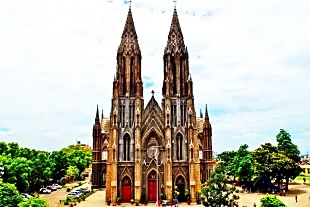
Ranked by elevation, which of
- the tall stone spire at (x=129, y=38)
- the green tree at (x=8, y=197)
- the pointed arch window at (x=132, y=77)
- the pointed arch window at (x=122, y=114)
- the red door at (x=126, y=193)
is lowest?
the red door at (x=126, y=193)

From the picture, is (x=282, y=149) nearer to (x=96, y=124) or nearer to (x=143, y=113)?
(x=143, y=113)

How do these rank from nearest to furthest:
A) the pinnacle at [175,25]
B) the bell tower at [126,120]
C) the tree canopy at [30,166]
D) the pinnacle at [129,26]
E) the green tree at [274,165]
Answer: the bell tower at [126,120]
the tree canopy at [30,166]
the green tree at [274,165]
the pinnacle at [129,26]
the pinnacle at [175,25]

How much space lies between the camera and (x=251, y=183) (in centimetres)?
6228

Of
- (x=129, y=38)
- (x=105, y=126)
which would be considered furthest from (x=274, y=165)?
(x=105, y=126)

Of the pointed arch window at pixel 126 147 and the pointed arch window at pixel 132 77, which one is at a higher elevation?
the pointed arch window at pixel 132 77

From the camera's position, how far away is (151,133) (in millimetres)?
50375

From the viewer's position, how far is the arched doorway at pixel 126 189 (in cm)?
4903

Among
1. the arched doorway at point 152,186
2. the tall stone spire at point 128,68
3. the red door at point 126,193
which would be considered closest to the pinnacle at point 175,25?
the tall stone spire at point 128,68

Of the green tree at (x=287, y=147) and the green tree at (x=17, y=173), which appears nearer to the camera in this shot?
the green tree at (x=17, y=173)

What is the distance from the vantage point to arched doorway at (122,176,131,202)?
4903 cm

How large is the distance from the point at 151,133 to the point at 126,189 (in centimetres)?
896

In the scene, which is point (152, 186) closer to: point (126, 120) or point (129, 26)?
point (126, 120)

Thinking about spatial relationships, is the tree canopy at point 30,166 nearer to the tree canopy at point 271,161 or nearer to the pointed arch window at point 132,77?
the pointed arch window at point 132,77

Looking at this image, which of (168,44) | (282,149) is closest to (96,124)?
(168,44)
